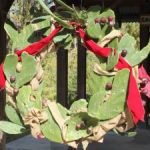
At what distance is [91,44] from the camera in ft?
6.73

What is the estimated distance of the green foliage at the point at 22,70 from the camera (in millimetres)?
2088

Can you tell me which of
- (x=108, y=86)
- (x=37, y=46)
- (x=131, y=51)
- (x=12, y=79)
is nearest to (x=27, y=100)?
(x=12, y=79)

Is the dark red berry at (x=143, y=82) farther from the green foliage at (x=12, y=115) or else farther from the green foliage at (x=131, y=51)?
the green foliage at (x=12, y=115)

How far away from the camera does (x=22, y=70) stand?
2.11 m

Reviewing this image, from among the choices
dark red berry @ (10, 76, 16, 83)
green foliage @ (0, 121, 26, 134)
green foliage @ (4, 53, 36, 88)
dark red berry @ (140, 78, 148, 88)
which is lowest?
green foliage @ (0, 121, 26, 134)

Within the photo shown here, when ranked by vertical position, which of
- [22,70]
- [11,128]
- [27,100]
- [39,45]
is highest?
[39,45]

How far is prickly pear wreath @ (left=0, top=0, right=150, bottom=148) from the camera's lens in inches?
77.4

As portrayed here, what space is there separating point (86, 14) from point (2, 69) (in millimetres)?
443

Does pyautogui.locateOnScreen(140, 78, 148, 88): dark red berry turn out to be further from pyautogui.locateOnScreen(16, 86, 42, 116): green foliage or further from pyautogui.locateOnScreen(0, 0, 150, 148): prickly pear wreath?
pyautogui.locateOnScreen(16, 86, 42, 116): green foliage

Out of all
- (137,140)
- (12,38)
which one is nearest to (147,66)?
(137,140)

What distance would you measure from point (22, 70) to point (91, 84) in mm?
306

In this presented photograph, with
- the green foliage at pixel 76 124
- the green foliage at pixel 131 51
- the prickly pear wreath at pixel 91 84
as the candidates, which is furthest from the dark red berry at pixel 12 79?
the green foliage at pixel 131 51

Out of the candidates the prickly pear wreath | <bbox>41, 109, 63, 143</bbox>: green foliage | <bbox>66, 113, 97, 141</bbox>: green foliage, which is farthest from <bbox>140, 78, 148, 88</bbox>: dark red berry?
<bbox>41, 109, 63, 143</bbox>: green foliage

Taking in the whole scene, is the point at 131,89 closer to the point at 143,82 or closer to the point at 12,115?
the point at 143,82
